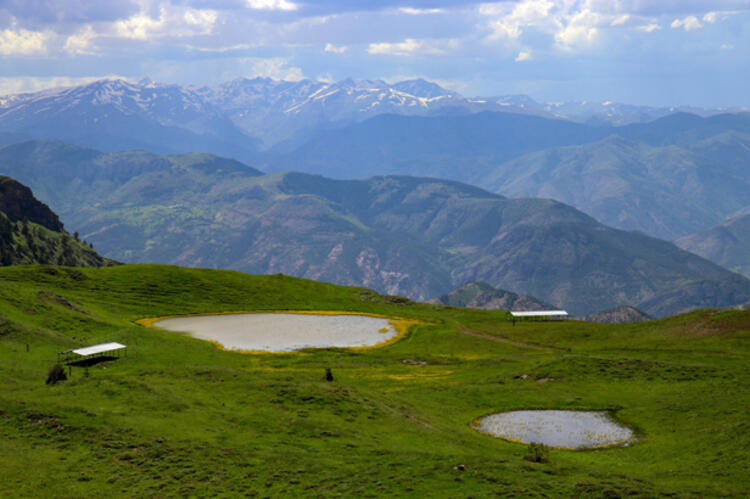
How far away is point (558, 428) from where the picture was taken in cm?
6112

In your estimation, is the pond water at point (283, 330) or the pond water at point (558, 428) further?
the pond water at point (283, 330)

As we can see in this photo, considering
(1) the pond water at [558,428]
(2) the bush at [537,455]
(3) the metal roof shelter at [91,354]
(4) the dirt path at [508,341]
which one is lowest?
(4) the dirt path at [508,341]

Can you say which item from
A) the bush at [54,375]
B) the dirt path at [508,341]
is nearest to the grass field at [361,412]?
the dirt path at [508,341]

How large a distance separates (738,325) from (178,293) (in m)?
121

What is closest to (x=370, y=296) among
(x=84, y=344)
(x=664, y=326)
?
(x=664, y=326)

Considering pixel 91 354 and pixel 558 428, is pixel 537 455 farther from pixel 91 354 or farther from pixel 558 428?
pixel 91 354

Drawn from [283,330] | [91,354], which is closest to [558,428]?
[91,354]

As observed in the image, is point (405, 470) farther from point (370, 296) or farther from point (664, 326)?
point (370, 296)

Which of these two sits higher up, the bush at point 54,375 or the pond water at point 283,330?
the bush at point 54,375

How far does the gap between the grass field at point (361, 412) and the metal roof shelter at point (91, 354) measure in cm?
234

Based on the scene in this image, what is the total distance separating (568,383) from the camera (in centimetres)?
7756

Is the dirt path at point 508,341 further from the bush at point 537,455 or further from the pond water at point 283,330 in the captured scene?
the bush at point 537,455

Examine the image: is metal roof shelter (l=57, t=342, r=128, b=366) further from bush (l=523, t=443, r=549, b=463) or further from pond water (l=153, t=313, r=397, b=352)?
bush (l=523, t=443, r=549, b=463)

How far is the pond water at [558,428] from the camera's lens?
188 ft
